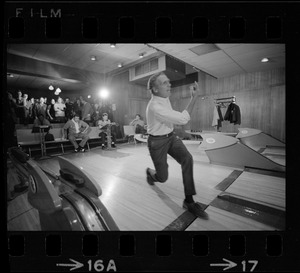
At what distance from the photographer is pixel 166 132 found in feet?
5.02

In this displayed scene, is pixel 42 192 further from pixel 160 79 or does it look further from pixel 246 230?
pixel 246 230

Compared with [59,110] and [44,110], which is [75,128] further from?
[44,110]

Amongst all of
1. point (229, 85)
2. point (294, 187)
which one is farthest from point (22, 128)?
point (229, 85)

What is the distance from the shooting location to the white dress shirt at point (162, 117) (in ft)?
4.55

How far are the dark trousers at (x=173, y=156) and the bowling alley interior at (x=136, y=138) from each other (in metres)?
0.02

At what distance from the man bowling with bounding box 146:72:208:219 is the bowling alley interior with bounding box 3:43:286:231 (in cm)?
1

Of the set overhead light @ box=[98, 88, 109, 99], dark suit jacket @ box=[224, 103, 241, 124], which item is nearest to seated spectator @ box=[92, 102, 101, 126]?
overhead light @ box=[98, 88, 109, 99]

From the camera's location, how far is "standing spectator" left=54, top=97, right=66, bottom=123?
2318mm

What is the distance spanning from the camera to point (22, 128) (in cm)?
207

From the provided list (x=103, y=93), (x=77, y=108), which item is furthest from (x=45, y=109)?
(x=103, y=93)

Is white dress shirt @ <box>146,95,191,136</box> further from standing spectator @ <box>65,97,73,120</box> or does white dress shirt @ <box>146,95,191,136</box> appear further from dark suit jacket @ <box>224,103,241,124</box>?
dark suit jacket @ <box>224,103,241,124</box>
